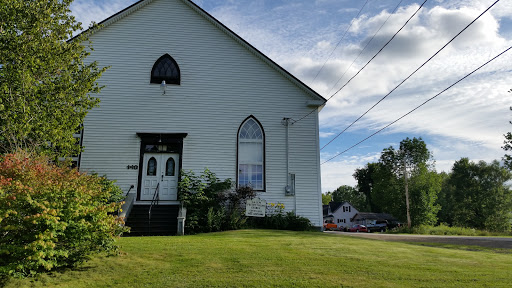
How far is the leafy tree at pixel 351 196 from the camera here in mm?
106000

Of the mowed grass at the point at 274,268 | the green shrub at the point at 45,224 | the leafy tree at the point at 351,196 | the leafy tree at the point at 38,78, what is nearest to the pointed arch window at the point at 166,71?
the leafy tree at the point at 38,78

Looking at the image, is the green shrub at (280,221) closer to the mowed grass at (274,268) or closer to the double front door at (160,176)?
the double front door at (160,176)

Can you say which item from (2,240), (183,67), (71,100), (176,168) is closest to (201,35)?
(183,67)

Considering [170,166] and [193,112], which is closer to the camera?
[170,166]

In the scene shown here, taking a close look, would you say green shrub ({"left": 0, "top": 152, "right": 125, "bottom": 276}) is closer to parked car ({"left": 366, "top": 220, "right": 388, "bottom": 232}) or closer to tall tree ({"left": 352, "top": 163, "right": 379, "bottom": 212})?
parked car ({"left": 366, "top": 220, "right": 388, "bottom": 232})

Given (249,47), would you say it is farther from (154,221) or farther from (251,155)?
(154,221)

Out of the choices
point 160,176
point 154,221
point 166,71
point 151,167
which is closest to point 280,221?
point 154,221

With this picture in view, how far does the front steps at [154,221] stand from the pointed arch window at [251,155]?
3.30 meters

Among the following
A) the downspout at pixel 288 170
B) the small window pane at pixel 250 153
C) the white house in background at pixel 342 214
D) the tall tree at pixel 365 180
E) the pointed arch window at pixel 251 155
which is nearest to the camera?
the downspout at pixel 288 170

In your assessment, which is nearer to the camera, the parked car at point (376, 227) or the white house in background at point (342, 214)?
the parked car at point (376, 227)

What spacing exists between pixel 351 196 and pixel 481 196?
60370 mm

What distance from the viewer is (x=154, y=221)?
13.3 metres

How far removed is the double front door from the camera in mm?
15031

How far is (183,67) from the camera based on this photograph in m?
16.3
